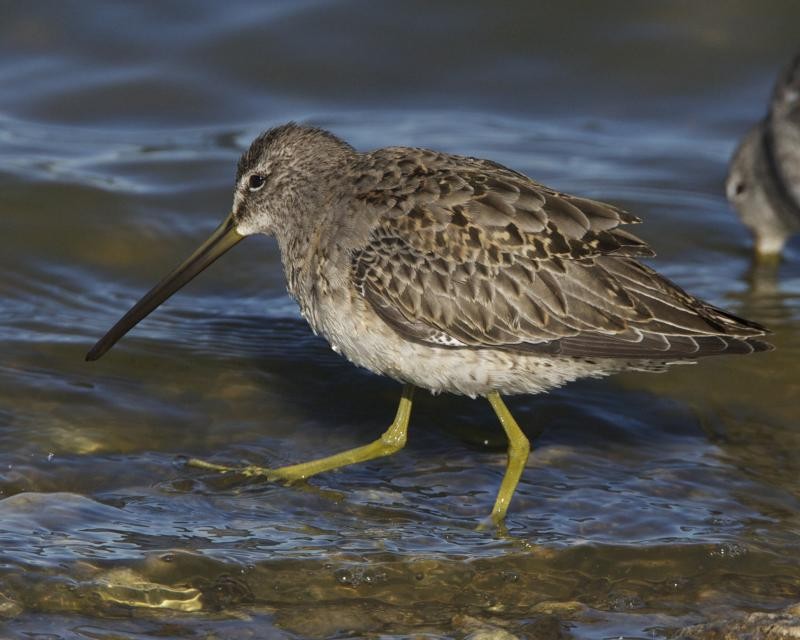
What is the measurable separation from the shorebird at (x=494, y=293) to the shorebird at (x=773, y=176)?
356 cm

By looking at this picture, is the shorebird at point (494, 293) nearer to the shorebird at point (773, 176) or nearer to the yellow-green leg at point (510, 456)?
the yellow-green leg at point (510, 456)

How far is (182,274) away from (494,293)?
147 centimetres

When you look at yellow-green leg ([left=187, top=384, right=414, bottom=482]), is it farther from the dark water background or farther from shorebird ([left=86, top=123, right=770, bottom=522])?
shorebird ([left=86, top=123, right=770, bottom=522])

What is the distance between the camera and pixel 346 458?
18.4 feet

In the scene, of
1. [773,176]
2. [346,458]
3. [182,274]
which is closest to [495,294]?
[346,458]

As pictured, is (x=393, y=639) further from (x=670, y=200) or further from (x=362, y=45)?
(x=362, y=45)

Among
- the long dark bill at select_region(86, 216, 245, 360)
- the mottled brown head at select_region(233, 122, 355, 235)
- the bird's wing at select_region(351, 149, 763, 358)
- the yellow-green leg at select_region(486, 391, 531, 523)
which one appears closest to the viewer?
the bird's wing at select_region(351, 149, 763, 358)

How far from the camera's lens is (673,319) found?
5.04m

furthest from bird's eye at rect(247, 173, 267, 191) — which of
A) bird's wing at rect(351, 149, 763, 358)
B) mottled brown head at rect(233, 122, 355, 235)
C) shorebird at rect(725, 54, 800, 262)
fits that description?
shorebird at rect(725, 54, 800, 262)

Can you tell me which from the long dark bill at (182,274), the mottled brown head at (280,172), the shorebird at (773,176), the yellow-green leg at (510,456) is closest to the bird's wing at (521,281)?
the yellow-green leg at (510,456)

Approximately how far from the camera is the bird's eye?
5.71 metres

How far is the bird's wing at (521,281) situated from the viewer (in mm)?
5000

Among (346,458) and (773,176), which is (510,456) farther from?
(773,176)

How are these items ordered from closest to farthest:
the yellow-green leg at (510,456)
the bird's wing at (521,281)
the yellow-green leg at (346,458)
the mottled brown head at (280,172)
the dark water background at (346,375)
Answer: the dark water background at (346,375)
the bird's wing at (521,281)
the yellow-green leg at (510,456)
the yellow-green leg at (346,458)
the mottled brown head at (280,172)
